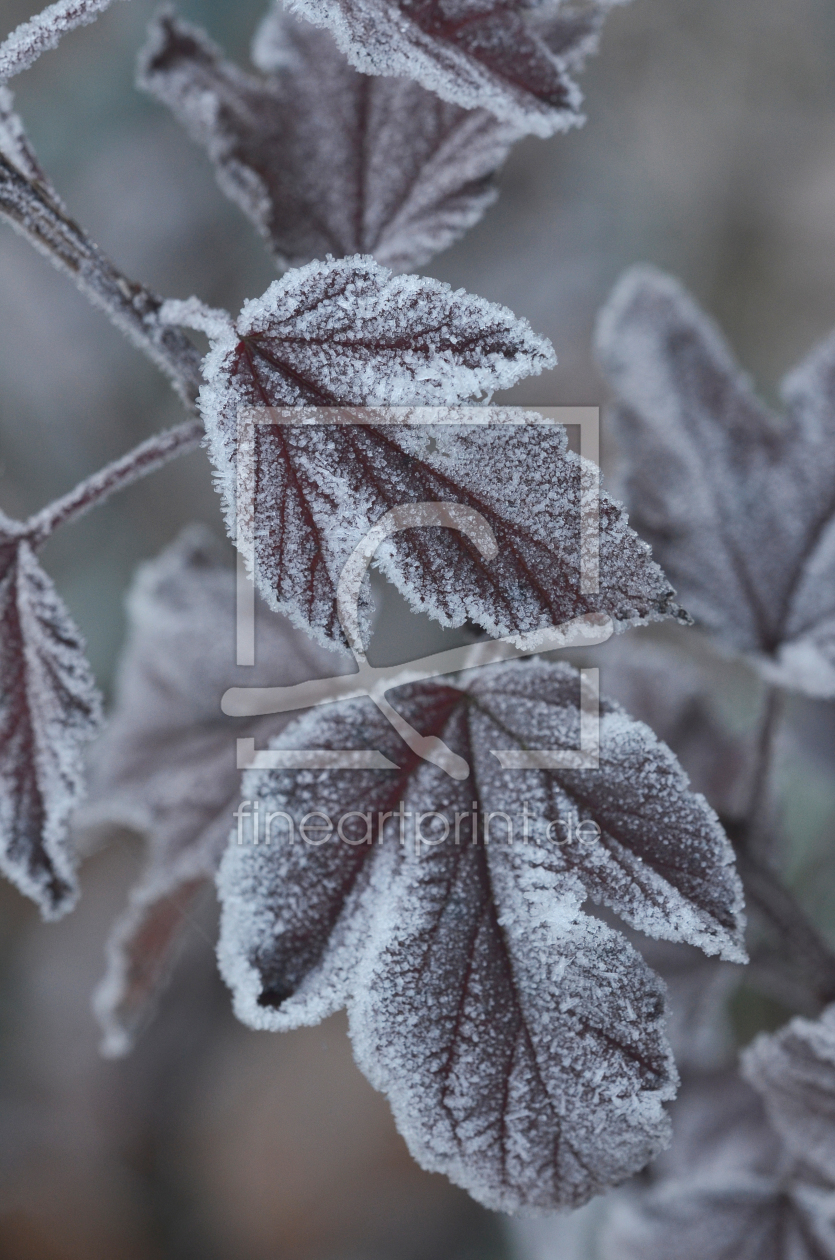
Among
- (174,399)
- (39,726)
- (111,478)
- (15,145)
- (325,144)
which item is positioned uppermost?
(174,399)

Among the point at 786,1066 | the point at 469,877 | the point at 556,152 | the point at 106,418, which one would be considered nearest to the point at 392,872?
the point at 469,877

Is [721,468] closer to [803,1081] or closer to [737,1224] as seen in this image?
[803,1081]

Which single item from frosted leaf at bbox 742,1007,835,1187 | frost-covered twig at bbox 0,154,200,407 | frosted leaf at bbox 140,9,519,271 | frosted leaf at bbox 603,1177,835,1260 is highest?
frosted leaf at bbox 140,9,519,271

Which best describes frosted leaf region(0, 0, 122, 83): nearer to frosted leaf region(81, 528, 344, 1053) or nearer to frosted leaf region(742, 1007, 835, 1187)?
frosted leaf region(81, 528, 344, 1053)

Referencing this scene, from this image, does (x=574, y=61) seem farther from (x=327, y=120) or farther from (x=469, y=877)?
(x=469, y=877)

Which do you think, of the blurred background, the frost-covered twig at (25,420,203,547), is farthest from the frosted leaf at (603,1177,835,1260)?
the blurred background

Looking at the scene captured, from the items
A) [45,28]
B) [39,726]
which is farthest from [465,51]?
[39,726]

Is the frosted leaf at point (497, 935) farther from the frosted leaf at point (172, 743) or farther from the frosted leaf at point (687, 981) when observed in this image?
the frosted leaf at point (687, 981)
